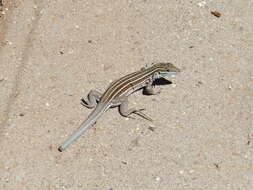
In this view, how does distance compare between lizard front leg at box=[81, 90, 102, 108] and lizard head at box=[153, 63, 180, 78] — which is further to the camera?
lizard head at box=[153, 63, 180, 78]

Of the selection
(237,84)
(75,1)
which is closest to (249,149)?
(237,84)

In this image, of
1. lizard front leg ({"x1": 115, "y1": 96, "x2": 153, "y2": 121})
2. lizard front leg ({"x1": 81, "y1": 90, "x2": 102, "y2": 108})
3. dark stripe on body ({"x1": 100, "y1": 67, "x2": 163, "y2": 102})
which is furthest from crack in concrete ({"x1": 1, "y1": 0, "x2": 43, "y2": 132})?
lizard front leg ({"x1": 115, "y1": 96, "x2": 153, "y2": 121})

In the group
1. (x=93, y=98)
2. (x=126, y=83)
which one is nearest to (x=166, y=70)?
(x=126, y=83)

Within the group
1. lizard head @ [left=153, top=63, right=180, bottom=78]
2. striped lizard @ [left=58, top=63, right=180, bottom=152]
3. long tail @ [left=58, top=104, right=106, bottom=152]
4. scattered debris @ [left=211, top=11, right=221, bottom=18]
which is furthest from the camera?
scattered debris @ [left=211, top=11, right=221, bottom=18]

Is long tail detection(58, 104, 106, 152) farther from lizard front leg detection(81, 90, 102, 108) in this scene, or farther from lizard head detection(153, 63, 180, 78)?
lizard head detection(153, 63, 180, 78)

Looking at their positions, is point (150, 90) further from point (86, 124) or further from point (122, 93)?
point (86, 124)

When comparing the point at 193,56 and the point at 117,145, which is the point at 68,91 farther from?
the point at 193,56

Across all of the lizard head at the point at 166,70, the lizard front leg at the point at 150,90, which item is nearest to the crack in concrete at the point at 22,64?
the lizard front leg at the point at 150,90
